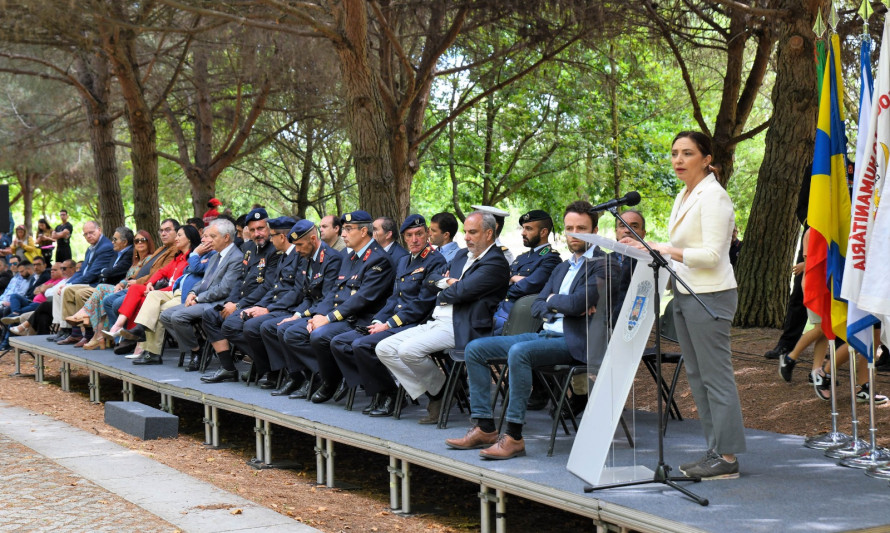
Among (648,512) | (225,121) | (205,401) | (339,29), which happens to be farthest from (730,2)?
(225,121)

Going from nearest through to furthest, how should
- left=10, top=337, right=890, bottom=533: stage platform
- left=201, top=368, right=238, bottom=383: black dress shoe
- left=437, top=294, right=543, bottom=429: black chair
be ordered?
left=10, top=337, right=890, bottom=533: stage platform → left=437, top=294, right=543, bottom=429: black chair → left=201, top=368, right=238, bottom=383: black dress shoe

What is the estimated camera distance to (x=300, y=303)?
8656 millimetres

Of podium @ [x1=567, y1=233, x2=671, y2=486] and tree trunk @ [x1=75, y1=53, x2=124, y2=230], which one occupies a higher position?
tree trunk @ [x1=75, y1=53, x2=124, y2=230]

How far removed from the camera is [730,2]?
31.5 feet

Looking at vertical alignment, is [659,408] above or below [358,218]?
below

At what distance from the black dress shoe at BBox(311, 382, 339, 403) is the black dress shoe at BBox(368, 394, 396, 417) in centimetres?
69

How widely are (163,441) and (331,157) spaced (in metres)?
15.4

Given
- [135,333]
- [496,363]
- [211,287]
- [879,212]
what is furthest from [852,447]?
[135,333]

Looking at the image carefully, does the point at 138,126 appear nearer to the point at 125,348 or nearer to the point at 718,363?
the point at 125,348

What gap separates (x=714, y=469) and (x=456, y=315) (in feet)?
7.50

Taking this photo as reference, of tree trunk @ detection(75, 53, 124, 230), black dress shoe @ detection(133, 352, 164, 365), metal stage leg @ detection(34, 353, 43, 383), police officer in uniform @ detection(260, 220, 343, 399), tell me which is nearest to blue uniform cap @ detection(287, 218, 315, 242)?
police officer in uniform @ detection(260, 220, 343, 399)

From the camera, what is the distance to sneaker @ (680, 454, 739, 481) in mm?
4770

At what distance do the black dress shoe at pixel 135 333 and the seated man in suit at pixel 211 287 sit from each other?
0.46 meters

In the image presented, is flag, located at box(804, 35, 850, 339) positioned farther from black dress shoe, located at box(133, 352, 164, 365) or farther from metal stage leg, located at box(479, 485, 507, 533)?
black dress shoe, located at box(133, 352, 164, 365)
